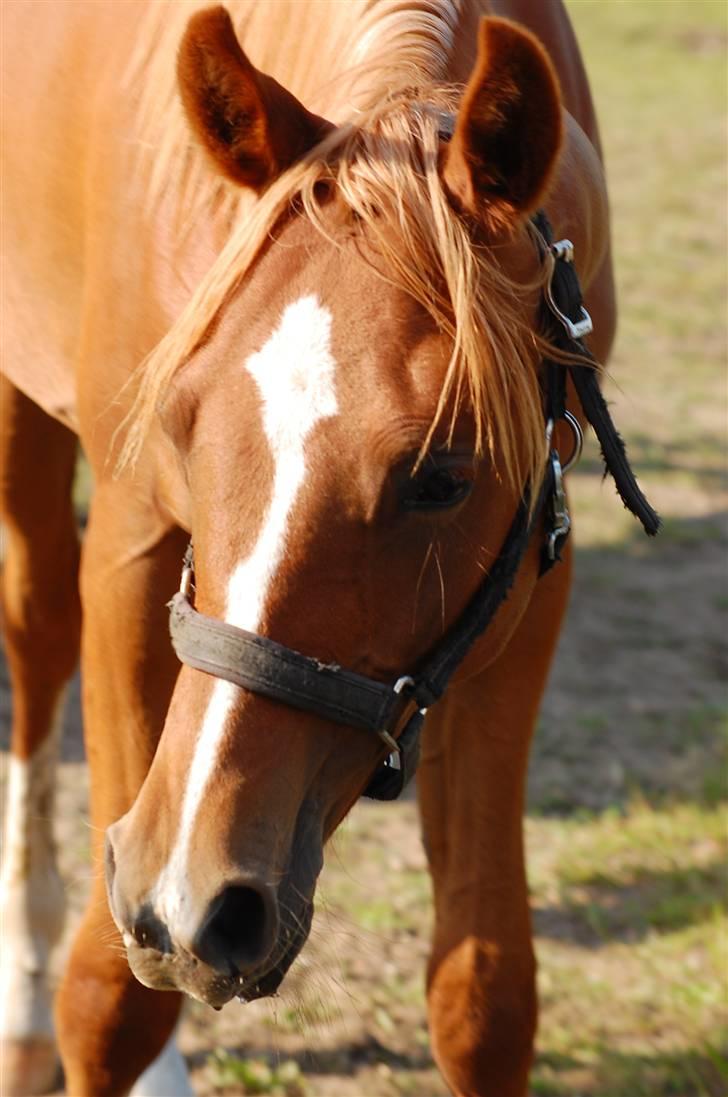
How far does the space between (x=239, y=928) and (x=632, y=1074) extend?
5.23 feet

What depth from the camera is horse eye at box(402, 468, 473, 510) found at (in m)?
1.60

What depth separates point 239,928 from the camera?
154 centimetres

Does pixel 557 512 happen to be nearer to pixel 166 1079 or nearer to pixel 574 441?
pixel 574 441

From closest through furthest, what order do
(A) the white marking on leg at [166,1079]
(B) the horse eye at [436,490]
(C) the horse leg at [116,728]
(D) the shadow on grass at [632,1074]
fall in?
1. (B) the horse eye at [436,490]
2. (C) the horse leg at [116,728]
3. (A) the white marking on leg at [166,1079]
4. (D) the shadow on grass at [632,1074]

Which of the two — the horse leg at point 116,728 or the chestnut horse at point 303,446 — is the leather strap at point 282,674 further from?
the horse leg at point 116,728

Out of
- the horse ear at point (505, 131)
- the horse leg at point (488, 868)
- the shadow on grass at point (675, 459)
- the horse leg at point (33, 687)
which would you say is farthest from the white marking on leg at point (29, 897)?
the shadow on grass at point (675, 459)

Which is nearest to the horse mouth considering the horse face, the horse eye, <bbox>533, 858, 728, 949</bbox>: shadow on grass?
the horse face

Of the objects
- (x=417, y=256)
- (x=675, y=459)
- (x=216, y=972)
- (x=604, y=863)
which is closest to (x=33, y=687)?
(x=604, y=863)

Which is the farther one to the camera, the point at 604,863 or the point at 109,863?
the point at 604,863

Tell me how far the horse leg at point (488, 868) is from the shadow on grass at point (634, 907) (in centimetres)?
94

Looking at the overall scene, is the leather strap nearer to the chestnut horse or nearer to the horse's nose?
the chestnut horse

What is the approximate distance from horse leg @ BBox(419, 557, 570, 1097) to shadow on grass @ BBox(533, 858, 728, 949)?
94 cm

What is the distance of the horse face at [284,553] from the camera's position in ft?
5.00

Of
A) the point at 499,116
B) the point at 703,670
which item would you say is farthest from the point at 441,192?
the point at 703,670
